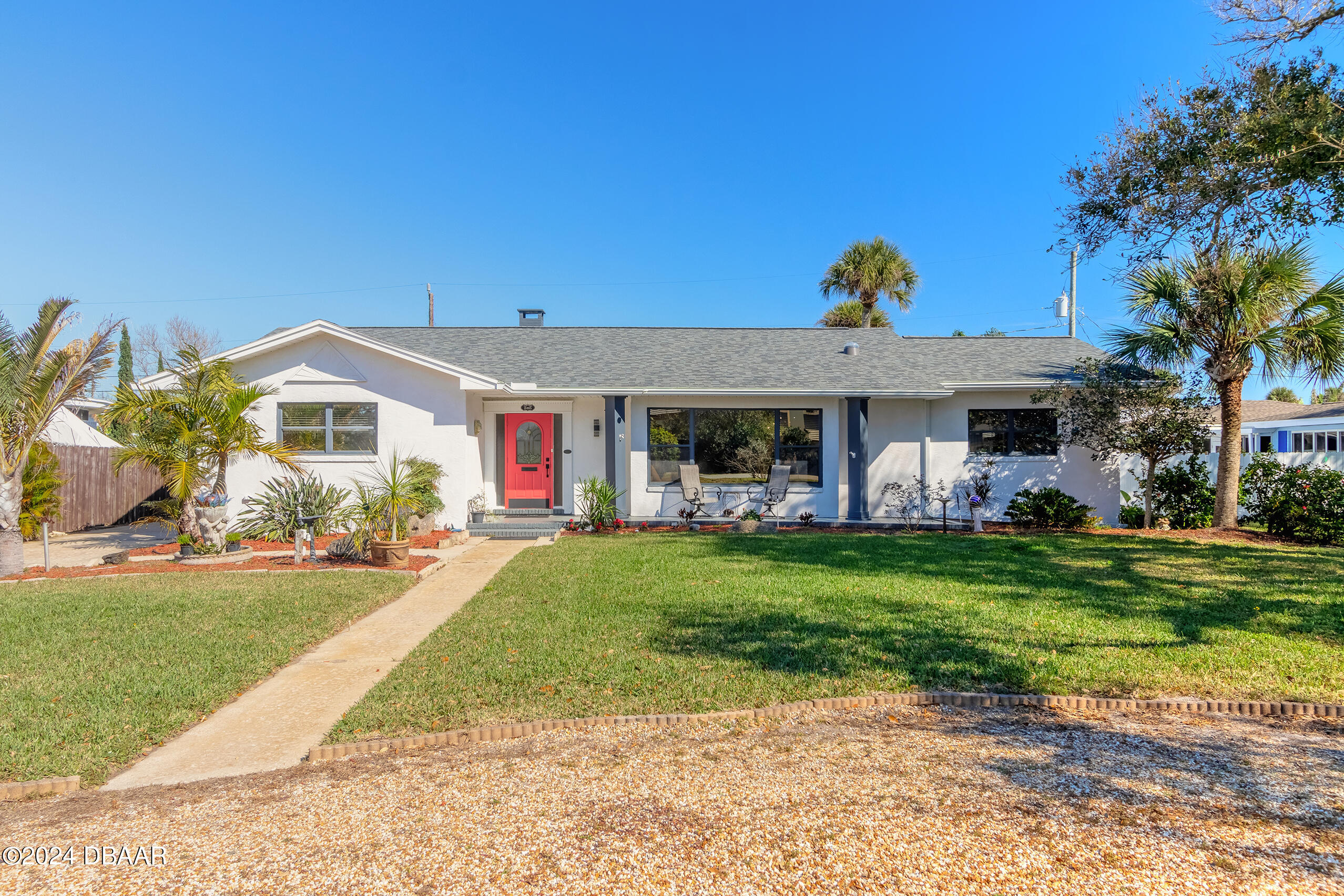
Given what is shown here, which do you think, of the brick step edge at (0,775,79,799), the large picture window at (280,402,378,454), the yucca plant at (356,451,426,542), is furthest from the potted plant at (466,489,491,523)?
the brick step edge at (0,775,79,799)

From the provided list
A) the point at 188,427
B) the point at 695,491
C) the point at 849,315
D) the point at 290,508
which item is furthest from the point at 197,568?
the point at 849,315

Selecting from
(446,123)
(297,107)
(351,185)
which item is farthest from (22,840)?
(351,185)

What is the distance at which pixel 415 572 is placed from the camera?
30.8 feet

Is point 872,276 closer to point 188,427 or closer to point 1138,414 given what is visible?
point 1138,414

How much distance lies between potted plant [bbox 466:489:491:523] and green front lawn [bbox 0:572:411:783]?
447 cm

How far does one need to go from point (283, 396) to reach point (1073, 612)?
13343 mm

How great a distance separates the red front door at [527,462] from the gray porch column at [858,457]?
6.28 m

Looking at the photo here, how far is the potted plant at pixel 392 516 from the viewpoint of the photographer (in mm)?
9977

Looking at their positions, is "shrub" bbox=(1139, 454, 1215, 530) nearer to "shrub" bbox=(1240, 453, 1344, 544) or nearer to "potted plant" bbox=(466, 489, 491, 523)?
"shrub" bbox=(1240, 453, 1344, 544)

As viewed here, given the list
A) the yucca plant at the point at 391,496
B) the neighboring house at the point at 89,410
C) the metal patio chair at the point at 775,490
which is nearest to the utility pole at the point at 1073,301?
the metal patio chair at the point at 775,490

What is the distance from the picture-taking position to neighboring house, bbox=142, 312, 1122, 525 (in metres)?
13.4

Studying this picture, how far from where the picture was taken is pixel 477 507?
1392 cm

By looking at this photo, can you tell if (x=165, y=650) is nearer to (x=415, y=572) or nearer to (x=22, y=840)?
(x=22, y=840)

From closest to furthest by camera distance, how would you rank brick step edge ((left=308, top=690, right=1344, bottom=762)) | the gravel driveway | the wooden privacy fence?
the gravel driveway → brick step edge ((left=308, top=690, right=1344, bottom=762)) → the wooden privacy fence
